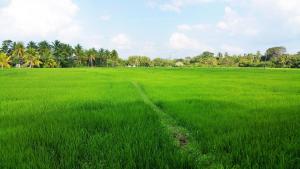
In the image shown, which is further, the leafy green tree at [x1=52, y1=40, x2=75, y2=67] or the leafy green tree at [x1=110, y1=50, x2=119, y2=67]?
the leafy green tree at [x1=110, y1=50, x2=119, y2=67]

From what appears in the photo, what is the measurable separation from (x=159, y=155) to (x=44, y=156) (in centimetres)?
155

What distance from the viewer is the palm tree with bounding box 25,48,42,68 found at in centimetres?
7206

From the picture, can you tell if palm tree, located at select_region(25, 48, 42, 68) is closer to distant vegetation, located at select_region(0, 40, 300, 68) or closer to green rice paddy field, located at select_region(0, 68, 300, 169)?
distant vegetation, located at select_region(0, 40, 300, 68)

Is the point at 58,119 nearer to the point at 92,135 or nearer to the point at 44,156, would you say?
the point at 92,135

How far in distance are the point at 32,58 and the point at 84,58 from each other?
19.4 meters

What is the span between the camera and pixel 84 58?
9019 cm

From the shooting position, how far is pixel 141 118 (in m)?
6.92

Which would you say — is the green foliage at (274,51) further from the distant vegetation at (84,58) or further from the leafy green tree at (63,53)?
the leafy green tree at (63,53)

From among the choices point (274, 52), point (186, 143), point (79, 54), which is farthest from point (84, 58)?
point (186, 143)

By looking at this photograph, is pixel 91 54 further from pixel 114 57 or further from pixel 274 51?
pixel 274 51

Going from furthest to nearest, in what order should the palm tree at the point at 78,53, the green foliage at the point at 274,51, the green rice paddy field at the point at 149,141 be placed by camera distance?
the green foliage at the point at 274,51
the palm tree at the point at 78,53
the green rice paddy field at the point at 149,141

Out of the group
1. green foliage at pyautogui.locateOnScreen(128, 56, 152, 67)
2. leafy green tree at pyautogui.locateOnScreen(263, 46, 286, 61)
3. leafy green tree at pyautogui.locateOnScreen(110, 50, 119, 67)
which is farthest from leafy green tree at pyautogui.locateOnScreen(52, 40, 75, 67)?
leafy green tree at pyautogui.locateOnScreen(263, 46, 286, 61)

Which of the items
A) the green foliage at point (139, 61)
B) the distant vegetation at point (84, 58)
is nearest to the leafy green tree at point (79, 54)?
the distant vegetation at point (84, 58)

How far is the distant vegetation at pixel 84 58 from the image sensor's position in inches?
2837
